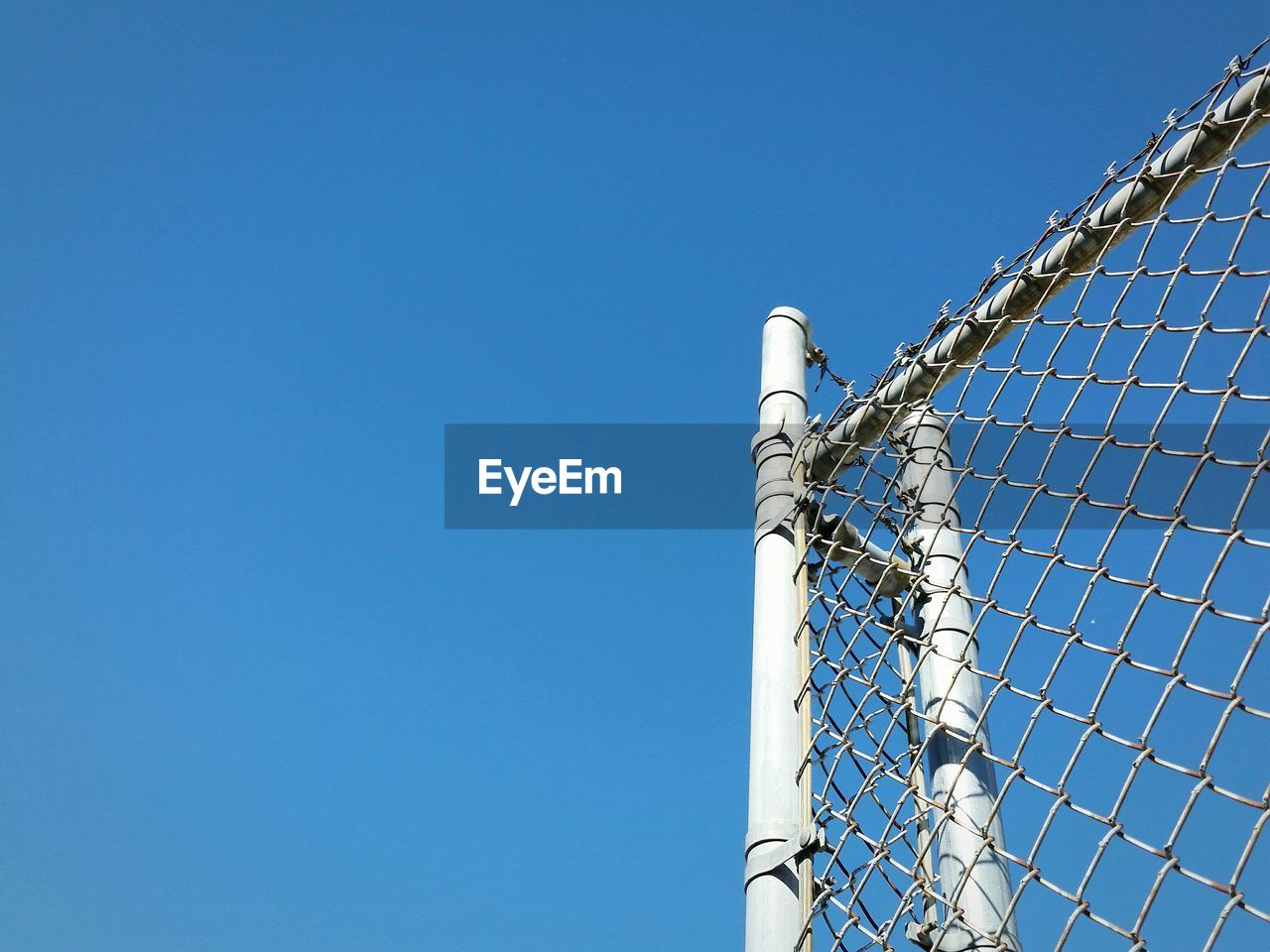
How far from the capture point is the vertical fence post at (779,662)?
2.13 meters

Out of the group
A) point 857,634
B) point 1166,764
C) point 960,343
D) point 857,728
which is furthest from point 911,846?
point 960,343

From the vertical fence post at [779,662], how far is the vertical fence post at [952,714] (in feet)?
0.81

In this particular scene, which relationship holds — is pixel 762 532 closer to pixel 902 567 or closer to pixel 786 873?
pixel 902 567

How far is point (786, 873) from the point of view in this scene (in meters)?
2.14

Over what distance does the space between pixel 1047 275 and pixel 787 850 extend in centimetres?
125

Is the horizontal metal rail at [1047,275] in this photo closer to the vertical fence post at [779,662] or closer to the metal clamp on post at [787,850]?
the vertical fence post at [779,662]

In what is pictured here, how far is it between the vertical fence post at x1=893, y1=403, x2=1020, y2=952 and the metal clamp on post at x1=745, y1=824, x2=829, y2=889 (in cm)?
23

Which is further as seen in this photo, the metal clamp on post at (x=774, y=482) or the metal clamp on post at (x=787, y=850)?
the metal clamp on post at (x=774, y=482)

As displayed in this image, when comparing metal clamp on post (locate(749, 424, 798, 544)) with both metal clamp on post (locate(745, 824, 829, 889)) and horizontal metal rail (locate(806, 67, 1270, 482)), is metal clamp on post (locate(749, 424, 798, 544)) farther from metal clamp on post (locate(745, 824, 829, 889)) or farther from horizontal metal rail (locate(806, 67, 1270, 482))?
metal clamp on post (locate(745, 824, 829, 889))

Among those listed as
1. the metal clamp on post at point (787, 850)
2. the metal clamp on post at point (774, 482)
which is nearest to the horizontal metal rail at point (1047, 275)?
the metal clamp on post at point (774, 482)

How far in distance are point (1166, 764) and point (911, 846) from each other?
0.80 meters

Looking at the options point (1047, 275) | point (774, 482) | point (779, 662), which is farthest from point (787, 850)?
point (1047, 275)

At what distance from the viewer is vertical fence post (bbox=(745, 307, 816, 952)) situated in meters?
2.13

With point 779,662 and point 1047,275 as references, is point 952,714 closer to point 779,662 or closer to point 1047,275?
point 779,662
